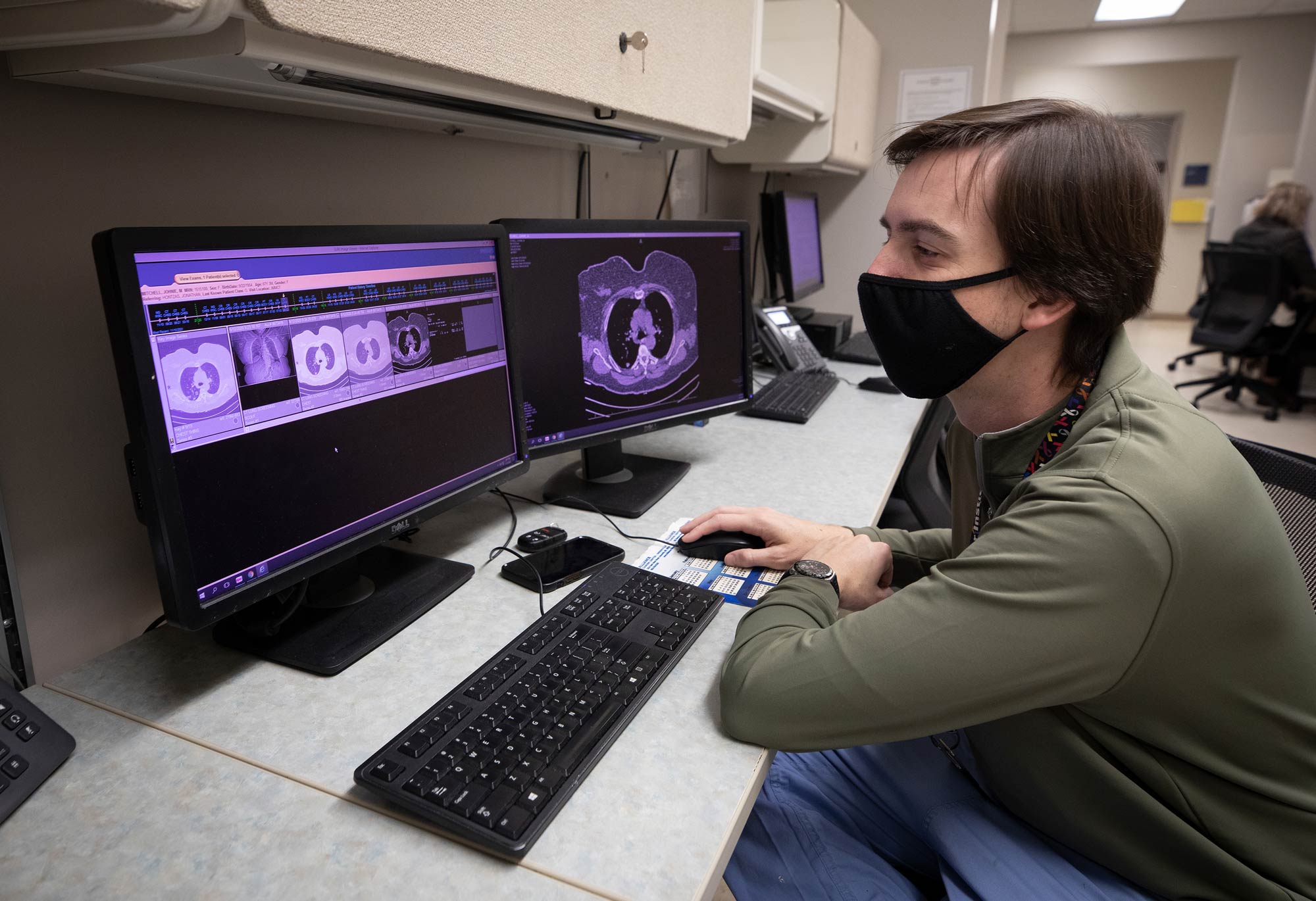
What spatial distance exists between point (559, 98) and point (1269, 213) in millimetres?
6294

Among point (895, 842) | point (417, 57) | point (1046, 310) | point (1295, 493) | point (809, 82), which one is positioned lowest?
point (895, 842)

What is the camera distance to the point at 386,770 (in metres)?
0.63

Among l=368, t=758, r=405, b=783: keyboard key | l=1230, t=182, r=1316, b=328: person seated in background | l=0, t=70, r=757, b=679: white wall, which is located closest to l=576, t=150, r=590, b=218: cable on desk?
l=0, t=70, r=757, b=679: white wall

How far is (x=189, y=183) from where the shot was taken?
0.91 m

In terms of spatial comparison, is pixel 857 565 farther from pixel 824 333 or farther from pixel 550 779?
pixel 824 333

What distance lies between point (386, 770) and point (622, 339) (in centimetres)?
80

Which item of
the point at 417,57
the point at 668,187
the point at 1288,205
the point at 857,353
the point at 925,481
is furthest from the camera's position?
the point at 1288,205

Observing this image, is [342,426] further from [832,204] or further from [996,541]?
[832,204]

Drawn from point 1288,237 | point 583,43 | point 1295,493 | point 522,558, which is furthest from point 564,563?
point 1288,237

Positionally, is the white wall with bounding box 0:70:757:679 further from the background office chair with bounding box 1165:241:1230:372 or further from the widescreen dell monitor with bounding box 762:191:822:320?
the background office chair with bounding box 1165:241:1230:372

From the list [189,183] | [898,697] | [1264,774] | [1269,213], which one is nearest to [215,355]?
[189,183]

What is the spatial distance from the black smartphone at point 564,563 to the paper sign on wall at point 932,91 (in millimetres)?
2356

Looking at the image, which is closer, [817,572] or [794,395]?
[817,572]

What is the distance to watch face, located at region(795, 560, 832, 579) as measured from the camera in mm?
933
